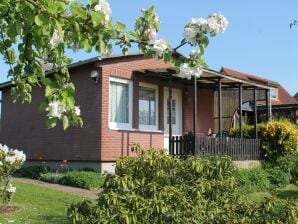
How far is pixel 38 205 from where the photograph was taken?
10953 millimetres

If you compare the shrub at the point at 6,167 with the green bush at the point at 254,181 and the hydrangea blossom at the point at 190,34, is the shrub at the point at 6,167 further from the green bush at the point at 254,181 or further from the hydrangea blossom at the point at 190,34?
the hydrangea blossom at the point at 190,34

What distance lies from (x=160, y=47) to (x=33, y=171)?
13.4m

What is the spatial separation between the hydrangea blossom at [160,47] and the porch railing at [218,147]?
11.1 m

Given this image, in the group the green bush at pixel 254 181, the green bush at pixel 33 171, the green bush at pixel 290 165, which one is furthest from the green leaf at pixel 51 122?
the green bush at pixel 290 165

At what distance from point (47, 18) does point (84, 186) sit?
11.1m

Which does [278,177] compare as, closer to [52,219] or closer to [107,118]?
[107,118]

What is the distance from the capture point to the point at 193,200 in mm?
5477

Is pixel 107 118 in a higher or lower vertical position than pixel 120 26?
higher

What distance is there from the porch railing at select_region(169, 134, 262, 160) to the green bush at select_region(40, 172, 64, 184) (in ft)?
12.1

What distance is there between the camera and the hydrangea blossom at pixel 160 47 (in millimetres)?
4013

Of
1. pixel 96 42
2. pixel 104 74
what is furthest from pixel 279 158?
pixel 96 42

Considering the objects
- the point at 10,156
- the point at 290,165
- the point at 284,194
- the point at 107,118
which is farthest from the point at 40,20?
the point at 290,165

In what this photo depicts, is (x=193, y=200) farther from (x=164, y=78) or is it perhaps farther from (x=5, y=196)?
(x=164, y=78)

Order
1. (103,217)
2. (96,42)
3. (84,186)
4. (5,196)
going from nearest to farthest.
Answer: (96,42)
(103,217)
(5,196)
(84,186)
